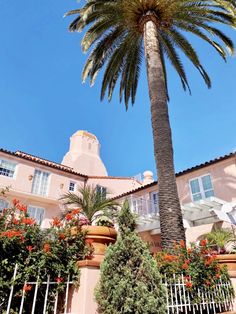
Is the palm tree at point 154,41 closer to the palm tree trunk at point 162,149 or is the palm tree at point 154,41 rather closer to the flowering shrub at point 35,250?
the palm tree trunk at point 162,149

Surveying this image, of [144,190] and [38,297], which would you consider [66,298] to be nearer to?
[38,297]

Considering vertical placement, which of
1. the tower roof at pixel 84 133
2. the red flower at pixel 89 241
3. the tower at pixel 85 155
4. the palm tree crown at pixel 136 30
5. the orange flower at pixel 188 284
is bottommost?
the orange flower at pixel 188 284

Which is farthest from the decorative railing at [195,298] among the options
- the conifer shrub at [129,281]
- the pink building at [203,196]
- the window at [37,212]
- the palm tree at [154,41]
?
the window at [37,212]

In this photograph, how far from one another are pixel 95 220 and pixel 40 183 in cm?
2031

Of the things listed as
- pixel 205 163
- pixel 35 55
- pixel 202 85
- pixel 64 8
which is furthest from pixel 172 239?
pixel 35 55

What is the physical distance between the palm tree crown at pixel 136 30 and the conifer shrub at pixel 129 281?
9387 millimetres

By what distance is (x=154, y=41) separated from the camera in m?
10.8

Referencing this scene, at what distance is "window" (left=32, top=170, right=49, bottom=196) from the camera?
24.8 metres

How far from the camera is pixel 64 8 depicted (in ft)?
44.5

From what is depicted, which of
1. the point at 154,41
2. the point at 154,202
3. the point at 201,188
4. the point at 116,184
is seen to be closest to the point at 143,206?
the point at 154,202

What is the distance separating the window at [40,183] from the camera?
24.8 metres

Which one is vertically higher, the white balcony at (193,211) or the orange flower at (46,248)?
the white balcony at (193,211)

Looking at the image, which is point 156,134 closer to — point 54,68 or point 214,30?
point 214,30

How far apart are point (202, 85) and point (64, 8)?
9.17 m
